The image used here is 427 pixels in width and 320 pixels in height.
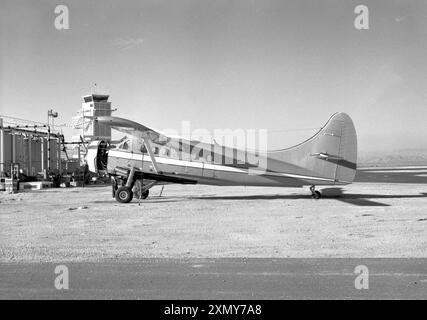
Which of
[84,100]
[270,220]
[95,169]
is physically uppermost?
[84,100]

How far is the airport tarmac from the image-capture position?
20.8 feet

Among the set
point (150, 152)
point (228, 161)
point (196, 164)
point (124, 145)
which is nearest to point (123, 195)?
point (150, 152)

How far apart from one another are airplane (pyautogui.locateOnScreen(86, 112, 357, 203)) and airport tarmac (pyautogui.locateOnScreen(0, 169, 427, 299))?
344 centimetres

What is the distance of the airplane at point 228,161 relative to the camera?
1944 centimetres

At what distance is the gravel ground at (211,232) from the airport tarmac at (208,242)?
0.07ft

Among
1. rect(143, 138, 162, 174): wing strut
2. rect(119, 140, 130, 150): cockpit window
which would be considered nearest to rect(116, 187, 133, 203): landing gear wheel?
rect(143, 138, 162, 174): wing strut

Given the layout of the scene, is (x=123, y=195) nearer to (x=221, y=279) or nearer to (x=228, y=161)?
(x=228, y=161)

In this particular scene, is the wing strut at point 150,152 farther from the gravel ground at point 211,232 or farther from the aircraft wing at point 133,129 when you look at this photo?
the gravel ground at point 211,232

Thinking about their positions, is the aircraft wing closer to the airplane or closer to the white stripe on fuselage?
the airplane

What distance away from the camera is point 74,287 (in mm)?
6008

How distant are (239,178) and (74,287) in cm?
1414

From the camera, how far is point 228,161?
1981 cm
